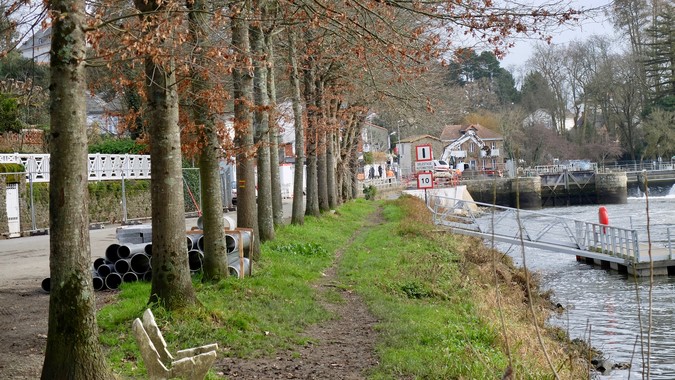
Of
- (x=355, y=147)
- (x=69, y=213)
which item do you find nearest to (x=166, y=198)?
(x=69, y=213)

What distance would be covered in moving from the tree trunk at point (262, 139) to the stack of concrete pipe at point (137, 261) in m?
2.50

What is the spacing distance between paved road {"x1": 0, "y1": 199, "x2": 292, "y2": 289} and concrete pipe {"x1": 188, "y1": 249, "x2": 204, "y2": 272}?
2885mm

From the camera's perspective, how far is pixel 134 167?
40.8m

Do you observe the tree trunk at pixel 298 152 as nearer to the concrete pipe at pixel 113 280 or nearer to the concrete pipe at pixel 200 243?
the concrete pipe at pixel 200 243

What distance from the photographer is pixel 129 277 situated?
14.5 m

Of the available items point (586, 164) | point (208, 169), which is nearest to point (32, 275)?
point (208, 169)

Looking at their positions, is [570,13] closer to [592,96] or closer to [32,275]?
[32,275]

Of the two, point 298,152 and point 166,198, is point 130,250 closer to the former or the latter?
point 166,198

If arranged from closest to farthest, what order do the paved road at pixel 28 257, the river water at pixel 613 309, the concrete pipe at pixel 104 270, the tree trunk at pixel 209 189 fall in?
the tree trunk at pixel 209 189 < the concrete pipe at pixel 104 270 < the river water at pixel 613 309 < the paved road at pixel 28 257

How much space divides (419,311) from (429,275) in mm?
4102

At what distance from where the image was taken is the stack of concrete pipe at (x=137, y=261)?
47.2 feet

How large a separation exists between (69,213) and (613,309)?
16546 millimetres

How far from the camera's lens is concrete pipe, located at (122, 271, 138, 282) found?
47.4ft

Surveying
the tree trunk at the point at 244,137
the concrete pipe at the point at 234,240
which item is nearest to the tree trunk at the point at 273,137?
the tree trunk at the point at 244,137
